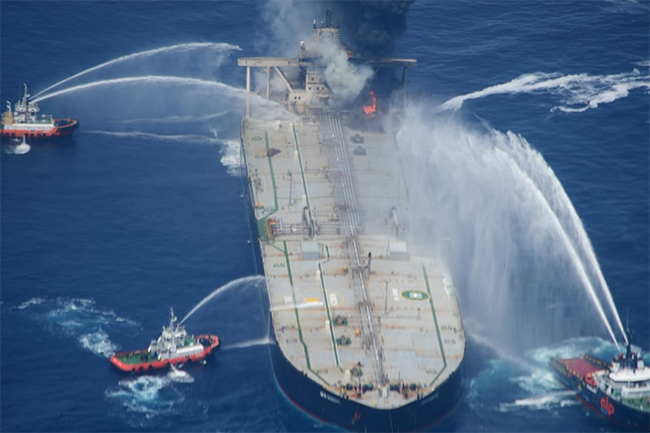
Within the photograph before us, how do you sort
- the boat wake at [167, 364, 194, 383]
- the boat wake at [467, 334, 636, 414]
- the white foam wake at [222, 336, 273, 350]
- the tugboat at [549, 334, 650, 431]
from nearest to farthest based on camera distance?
the tugboat at [549, 334, 650, 431], the boat wake at [467, 334, 636, 414], the boat wake at [167, 364, 194, 383], the white foam wake at [222, 336, 273, 350]

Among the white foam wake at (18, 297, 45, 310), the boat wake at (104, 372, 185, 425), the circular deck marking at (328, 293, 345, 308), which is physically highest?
the white foam wake at (18, 297, 45, 310)

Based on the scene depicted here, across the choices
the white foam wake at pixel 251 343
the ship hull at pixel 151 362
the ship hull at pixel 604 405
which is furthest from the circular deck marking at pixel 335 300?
the ship hull at pixel 604 405

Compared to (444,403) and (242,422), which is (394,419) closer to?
(444,403)

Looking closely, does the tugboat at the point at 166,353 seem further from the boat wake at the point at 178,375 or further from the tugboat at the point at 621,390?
the tugboat at the point at 621,390

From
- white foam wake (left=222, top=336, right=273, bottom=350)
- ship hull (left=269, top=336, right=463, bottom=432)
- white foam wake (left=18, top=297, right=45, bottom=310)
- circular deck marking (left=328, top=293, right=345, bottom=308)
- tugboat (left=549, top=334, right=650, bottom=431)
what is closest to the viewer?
ship hull (left=269, top=336, right=463, bottom=432)

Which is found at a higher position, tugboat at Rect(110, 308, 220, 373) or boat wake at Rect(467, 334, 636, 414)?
tugboat at Rect(110, 308, 220, 373)

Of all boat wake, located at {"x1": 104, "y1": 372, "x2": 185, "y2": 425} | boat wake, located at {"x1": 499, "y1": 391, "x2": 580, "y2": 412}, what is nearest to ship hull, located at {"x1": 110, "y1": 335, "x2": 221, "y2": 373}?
boat wake, located at {"x1": 104, "y1": 372, "x2": 185, "y2": 425}

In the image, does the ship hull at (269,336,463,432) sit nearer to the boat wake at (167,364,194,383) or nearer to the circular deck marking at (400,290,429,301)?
the boat wake at (167,364,194,383)
